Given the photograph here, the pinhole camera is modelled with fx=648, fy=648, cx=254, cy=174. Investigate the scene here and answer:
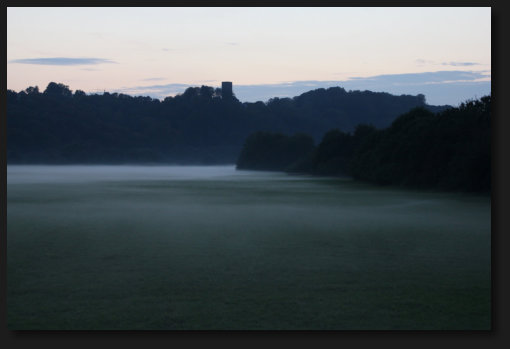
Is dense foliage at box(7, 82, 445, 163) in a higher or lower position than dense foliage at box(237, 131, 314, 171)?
higher

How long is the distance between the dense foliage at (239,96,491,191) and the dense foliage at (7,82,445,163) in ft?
13.9

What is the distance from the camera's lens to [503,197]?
5.62m

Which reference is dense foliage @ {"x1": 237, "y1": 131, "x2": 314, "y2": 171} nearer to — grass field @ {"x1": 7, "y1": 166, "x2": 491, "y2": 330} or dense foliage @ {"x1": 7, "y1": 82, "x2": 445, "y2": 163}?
dense foliage @ {"x1": 7, "y1": 82, "x2": 445, "y2": 163}

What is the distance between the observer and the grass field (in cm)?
567

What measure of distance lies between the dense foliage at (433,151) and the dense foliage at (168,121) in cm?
424

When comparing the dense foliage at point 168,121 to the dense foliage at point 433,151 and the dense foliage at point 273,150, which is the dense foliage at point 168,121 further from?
the dense foliage at point 433,151

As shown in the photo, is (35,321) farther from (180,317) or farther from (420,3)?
(420,3)

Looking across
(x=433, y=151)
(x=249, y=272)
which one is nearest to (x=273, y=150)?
(x=433, y=151)

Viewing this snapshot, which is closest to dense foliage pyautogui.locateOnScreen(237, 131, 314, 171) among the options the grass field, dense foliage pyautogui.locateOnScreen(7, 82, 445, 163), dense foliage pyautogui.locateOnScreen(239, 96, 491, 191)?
dense foliage pyautogui.locateOnScreen(7, 82, 445, 163)

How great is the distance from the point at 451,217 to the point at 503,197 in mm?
11101

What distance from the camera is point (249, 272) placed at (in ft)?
26.6

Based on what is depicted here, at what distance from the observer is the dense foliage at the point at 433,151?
28141 mm

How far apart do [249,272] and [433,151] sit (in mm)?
27154

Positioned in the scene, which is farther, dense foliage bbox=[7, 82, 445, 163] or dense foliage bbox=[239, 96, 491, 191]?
dense foliage bbox=[7, 82, 445, 163]
